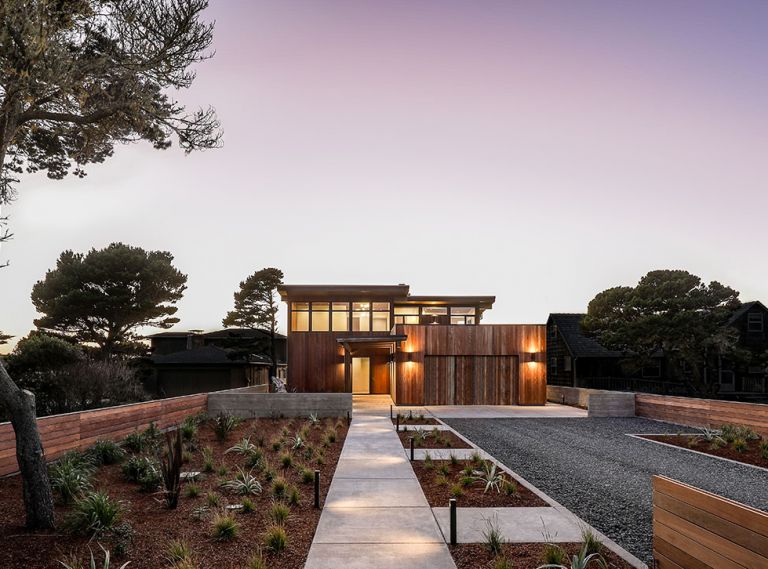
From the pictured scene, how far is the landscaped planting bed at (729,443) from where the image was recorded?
1132cm

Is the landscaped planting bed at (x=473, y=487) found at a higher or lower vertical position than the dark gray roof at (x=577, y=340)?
lower

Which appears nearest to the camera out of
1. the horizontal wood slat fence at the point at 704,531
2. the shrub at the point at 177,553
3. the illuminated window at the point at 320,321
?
the horizontal wood slat fence at the point at 704,531

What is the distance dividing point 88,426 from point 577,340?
32415mm

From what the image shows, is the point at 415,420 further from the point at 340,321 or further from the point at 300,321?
the point at 300,321

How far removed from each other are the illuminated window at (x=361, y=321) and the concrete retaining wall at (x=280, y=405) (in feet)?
36.9

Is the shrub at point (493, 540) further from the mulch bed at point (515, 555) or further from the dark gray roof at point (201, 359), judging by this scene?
the dark gray roof at point (201, 359)

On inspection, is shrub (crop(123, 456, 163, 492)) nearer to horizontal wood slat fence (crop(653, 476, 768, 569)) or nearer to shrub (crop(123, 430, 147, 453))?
shrub (crop(123, 430, 147, 453))

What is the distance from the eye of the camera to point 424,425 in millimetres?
16219

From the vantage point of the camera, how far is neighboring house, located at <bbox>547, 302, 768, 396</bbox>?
33.2m

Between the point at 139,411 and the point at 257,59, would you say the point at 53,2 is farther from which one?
the point at 257,59

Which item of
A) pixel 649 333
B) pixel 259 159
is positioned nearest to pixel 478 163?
pixel 259 159

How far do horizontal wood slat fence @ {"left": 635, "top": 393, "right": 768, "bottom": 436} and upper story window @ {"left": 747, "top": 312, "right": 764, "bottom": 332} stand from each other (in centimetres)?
2035

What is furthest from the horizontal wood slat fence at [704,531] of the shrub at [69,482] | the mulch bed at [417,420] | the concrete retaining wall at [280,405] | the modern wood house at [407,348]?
the modern wood house at [407,348]

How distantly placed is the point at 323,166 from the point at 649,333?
68.9 ft
